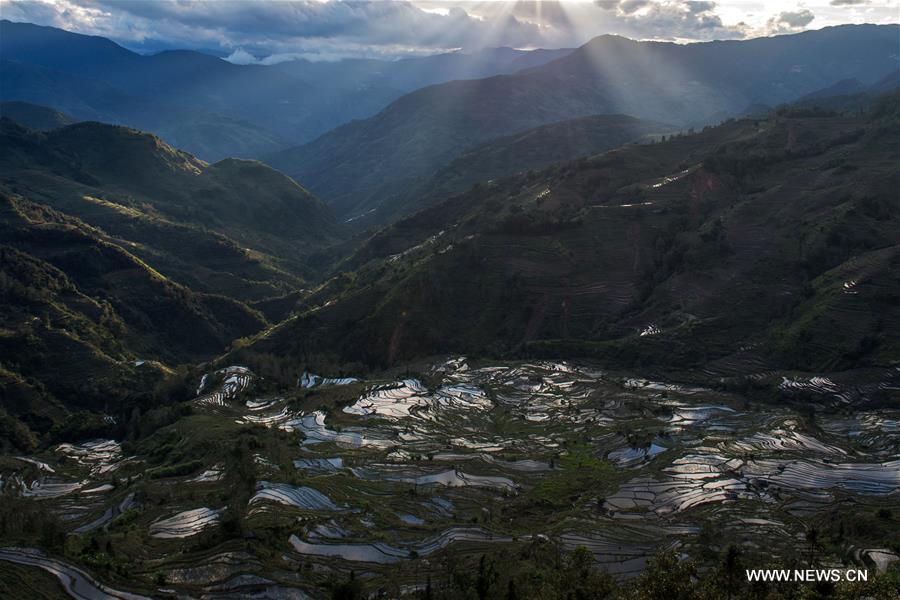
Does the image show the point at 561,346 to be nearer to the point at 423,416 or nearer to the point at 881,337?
the point at 423,416

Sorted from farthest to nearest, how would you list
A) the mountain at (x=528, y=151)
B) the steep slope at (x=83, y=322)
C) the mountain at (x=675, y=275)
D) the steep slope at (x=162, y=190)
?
the mountain at (x=528, y=151) < the steep slope at (x=162, y=190) < the steep slope at (x=83, y=322) < the mountain at (x=675, y=275)

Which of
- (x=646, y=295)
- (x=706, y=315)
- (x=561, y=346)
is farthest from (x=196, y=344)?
(x=706, y=315)

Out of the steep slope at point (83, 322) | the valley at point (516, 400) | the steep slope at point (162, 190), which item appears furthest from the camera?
the steep slope at point (162, 190)

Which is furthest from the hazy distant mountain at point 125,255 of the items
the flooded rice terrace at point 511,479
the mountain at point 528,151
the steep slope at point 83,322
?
the mountain at point 528,151

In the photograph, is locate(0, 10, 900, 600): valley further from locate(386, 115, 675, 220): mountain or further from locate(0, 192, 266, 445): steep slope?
locate(386, 115, 675, 220): mountain

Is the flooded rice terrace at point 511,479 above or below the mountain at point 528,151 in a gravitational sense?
below

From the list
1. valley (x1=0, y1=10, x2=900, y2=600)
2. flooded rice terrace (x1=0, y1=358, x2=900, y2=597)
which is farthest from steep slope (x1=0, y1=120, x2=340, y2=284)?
flooded rice terrace (x1=0, y1=358, x2=900, y2=597)

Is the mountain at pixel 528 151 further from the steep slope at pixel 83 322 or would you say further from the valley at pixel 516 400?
the steep slope at pixel 83 322
